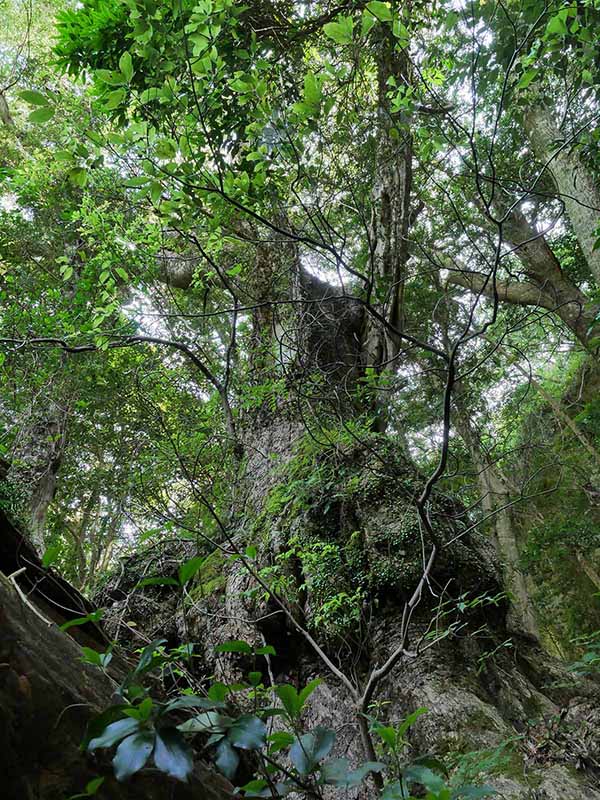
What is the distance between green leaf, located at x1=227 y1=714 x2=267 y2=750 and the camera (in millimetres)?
888

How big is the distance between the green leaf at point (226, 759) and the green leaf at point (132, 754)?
0.44 ft

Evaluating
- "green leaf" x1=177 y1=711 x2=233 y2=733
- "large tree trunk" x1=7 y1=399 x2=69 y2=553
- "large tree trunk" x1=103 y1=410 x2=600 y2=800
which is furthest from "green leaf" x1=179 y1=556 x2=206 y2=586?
"large tree trunk" x1=7 y1=399 x2=69 y2=553

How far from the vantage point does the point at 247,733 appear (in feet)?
3.00

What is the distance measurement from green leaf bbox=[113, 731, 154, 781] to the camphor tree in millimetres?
640

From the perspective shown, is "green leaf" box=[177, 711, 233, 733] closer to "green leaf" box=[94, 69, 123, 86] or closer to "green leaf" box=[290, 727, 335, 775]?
"green leaf" box=[290, 727, 335, 775]

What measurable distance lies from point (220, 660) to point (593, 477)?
7515 millimetres

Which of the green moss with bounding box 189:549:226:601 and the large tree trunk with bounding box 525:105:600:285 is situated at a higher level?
the large tree trunk with bounding box 525:105:600:285

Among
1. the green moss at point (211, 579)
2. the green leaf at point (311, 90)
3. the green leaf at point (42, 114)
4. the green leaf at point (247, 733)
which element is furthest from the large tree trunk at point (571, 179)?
the green leaf at point (247, 733)

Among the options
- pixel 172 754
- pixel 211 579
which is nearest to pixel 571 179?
pixel 211 579

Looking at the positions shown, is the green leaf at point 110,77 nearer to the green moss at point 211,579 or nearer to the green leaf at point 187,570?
the green leaf at point 187,570

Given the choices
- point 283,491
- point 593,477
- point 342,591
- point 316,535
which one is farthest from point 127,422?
point 593,477

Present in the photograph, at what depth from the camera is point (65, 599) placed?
239 centimetres

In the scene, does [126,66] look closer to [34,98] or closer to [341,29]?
[34,98]

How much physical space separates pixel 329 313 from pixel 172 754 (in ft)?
13.2
